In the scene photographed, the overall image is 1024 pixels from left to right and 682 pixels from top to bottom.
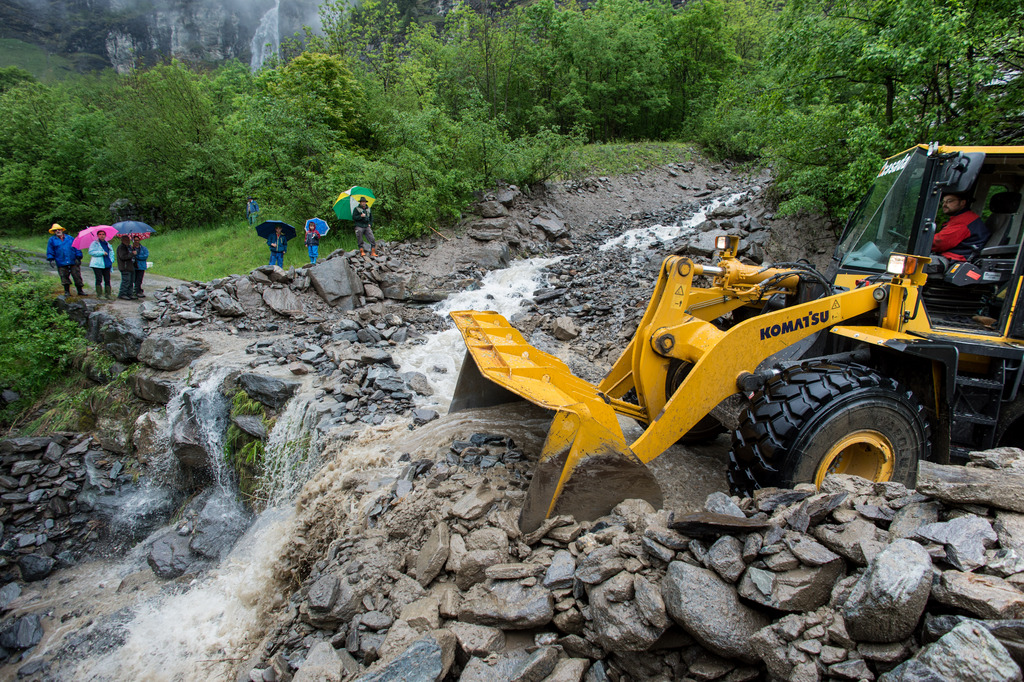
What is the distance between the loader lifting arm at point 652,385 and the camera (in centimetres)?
335

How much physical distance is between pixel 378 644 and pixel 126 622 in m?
4.32

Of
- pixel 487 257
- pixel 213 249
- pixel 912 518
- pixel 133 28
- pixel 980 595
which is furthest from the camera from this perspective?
pixel 133 28

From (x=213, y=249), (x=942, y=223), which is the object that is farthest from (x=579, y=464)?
(x=213, y=249)

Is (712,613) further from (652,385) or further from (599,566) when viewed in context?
Result: (652,385)

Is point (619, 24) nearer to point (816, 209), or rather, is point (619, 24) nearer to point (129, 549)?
point (816, 209)

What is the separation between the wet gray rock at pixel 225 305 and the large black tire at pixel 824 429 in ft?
29.8

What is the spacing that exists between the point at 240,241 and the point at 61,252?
657 centimetres

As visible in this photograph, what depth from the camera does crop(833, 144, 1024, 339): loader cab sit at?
11.8 feet

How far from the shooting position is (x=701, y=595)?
241 cm

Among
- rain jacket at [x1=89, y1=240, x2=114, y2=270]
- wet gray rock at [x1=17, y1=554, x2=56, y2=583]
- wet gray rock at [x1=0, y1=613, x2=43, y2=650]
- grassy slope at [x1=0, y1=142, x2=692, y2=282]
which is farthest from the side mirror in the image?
rain jacket at [x1=89, y1=240, x2=114, y2=270]

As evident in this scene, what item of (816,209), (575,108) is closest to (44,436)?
(816,209)

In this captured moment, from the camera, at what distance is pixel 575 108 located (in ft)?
73.7

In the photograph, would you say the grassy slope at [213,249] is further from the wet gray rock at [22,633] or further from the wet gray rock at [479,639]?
the wet gray rock at [479,639]

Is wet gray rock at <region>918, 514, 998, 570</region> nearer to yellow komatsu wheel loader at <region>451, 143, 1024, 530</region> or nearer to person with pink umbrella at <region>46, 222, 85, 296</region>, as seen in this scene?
yellow komatsu wheel loader at <region>451, 143, 1024, 530</region>
